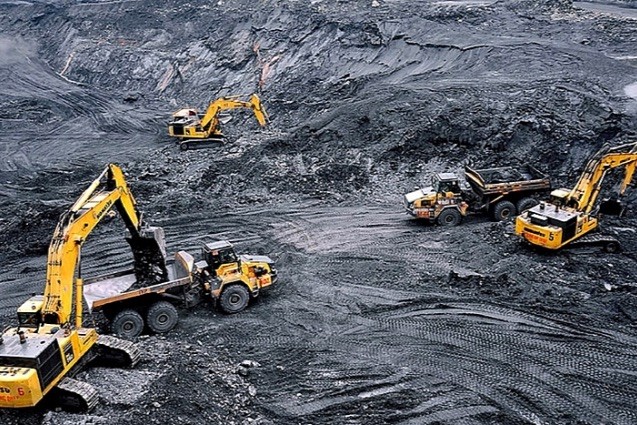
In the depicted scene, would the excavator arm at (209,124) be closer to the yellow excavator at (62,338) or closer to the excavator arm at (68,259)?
the yellow excavator at (62,338)

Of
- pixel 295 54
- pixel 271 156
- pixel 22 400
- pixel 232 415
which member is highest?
pixel 295 54

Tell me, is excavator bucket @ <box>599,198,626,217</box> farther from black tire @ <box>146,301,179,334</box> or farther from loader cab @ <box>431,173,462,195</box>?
black tire @ <box>146,301,179,334</box>

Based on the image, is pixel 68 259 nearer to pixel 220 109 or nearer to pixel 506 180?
pixel 506 180

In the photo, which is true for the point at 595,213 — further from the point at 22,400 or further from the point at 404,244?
the point at 22,400

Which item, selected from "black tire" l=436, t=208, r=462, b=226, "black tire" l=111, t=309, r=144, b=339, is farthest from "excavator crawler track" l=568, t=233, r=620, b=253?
"black tire" l=111, t=309, r=144, b=339

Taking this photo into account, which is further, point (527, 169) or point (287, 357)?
point (527, 169)

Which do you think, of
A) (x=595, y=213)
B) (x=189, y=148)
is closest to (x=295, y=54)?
(x=189, y=148)

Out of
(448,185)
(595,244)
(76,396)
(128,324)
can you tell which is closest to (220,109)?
(448,185)
